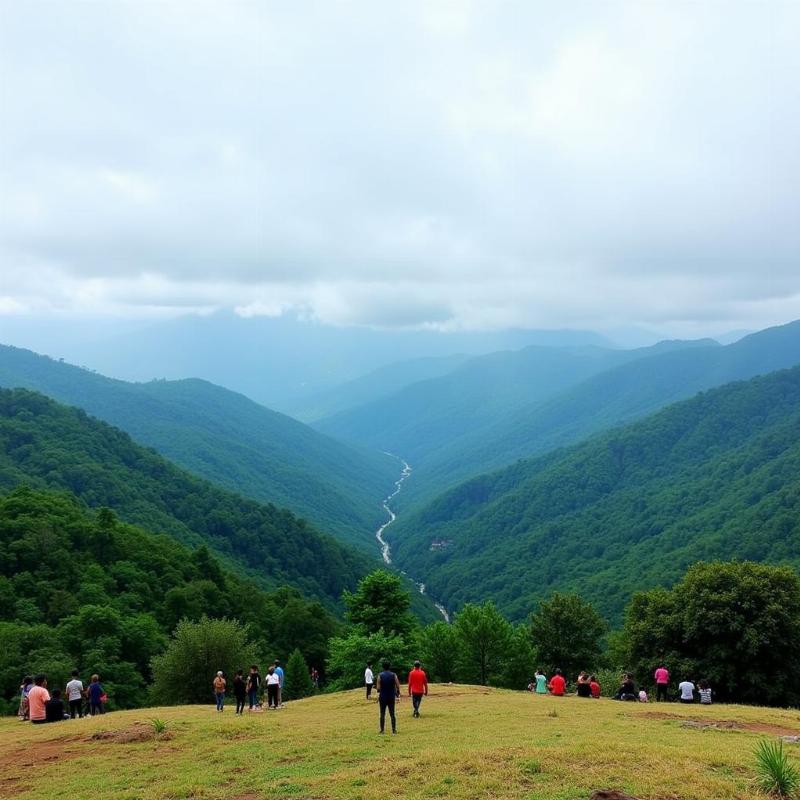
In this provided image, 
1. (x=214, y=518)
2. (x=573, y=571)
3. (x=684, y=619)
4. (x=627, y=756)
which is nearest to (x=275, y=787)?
(x=627, y=756)

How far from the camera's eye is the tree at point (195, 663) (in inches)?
1855

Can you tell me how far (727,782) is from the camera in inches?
596

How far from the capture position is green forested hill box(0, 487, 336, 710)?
178 feet

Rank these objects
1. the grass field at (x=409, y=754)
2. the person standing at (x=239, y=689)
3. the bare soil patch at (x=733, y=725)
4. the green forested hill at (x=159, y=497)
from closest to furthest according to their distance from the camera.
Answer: the grass field at (x=409, y=754), the bare soil patch at (x=733, y=725), the person standing at (x=239, y=689), the green forested hill at (x=159, y=497)

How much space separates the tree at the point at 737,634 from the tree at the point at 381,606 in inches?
837

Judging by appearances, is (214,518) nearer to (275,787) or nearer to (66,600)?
(66,600)

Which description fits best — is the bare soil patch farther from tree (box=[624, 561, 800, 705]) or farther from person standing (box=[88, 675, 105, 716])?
person standing (box=[88, 675, 105, 716])

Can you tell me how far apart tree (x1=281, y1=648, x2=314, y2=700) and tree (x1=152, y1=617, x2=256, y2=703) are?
18.6m

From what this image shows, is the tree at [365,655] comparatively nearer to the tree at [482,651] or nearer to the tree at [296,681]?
the tree at [482,651]

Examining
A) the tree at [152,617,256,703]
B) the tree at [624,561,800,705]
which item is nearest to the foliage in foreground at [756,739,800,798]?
the tree at [624,561,800,705]

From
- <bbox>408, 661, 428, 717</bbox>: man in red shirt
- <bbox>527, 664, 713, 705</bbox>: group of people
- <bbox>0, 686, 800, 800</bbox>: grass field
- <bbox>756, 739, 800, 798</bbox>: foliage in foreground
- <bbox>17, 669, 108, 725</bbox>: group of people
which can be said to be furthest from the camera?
<bbox>527, 664, 713, 705</bbox>: group of people

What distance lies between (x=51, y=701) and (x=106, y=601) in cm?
4138

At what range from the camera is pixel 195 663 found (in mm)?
47188

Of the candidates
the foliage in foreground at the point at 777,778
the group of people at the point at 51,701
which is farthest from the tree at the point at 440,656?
the foliage in foreground at the point at 777,778
